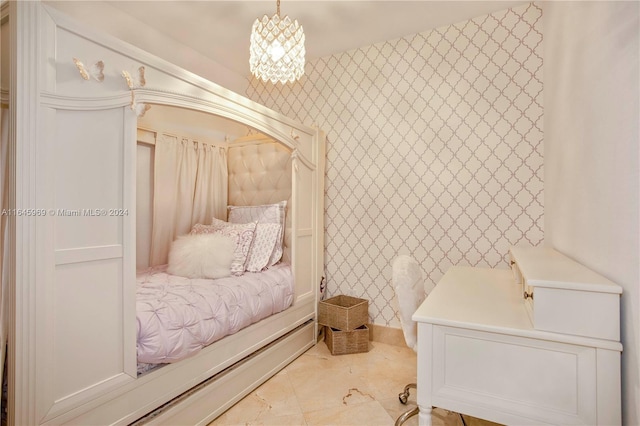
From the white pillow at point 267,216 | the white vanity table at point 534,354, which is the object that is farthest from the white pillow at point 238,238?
the white vanity table at point 534,354

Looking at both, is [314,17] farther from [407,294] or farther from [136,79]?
[407,294]

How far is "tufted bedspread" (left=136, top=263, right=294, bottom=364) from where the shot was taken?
1.55m

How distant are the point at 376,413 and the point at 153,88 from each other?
6.85 ft

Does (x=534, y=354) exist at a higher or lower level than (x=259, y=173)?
lower

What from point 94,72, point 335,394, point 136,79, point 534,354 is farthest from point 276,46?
point 335,394

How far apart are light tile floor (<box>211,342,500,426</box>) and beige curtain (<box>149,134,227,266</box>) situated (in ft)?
4.59

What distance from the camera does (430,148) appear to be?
2779 mm

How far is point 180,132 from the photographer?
2.98 metres

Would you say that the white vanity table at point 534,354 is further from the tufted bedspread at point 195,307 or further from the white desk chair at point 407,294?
the tufted bedspread at point 195,307

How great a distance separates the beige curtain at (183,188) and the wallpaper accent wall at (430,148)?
992 mm

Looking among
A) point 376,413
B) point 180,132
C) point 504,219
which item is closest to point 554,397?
point 376,413

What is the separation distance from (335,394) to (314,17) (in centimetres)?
270

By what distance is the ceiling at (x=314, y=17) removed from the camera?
2434 mm

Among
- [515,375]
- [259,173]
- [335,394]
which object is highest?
[259,173]
